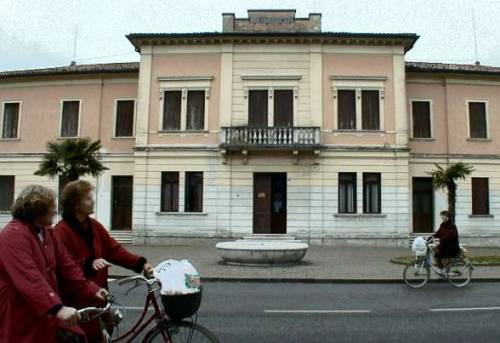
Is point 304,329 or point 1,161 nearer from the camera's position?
point 304,329

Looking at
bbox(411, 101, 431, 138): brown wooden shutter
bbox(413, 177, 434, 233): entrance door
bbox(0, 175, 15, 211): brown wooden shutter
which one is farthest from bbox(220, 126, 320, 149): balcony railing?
bbox(0, 175, 15, 211): brown wooden shutter

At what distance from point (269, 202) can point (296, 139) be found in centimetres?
A: 356

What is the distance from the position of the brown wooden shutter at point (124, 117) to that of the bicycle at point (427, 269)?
1933 cm

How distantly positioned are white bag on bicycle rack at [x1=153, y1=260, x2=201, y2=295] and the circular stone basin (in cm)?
1216

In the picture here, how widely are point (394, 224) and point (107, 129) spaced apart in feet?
54.1

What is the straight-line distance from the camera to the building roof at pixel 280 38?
2627 cm

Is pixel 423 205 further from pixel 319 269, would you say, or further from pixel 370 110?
pixel 319 269

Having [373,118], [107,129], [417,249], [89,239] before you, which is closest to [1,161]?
[107,129]

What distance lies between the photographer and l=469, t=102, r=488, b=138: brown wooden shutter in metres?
28.4

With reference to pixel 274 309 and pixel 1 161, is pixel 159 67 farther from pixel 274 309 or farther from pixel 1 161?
pixel 274 309

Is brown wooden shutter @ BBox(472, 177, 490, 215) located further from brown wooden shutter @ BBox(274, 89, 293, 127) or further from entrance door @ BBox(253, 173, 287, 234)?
brown wooden shutter @ BBox(274, 89, 293, 127)

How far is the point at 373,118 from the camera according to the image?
26.7 metres

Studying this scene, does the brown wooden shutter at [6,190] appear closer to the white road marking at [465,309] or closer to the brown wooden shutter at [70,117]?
the brown wooden shutter at [70,117]

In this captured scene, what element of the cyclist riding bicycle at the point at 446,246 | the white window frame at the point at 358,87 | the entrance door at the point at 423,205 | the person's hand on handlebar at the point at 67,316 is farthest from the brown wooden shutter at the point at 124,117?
the person's hand on handlebar at the point at 67,316
